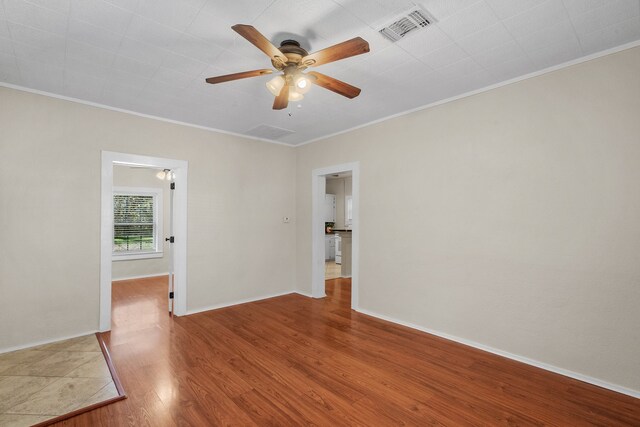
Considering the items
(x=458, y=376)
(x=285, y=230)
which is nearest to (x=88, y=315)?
(x=285, y=230)

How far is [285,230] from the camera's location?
5566mm

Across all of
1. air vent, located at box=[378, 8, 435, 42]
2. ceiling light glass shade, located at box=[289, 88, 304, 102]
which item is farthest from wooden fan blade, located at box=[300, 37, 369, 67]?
air vent, located at box=[378, 8, 435, 42]

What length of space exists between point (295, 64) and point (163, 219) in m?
6.48

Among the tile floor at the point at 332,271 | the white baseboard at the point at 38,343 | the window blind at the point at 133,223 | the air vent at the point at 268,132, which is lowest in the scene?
the white baseboard at the point at 38,343

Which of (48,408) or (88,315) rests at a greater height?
(88,315)

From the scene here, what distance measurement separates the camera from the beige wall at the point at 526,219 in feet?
8.17

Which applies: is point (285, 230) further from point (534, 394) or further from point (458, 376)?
point (534, 394)

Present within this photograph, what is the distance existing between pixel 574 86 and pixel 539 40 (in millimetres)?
680

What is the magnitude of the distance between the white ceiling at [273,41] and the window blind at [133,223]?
4.02 m

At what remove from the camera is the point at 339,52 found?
196cm

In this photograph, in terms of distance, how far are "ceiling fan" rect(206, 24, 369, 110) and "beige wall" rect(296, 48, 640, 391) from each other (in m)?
1.68

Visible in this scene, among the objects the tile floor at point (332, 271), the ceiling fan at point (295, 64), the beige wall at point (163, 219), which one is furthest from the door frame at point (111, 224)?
the tile floor at point (332, 271)

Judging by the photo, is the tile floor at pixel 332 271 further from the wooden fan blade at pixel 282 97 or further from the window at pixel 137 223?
the wooden fan blade at pixel 282 97

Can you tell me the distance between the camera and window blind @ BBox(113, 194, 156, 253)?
6953 mm
